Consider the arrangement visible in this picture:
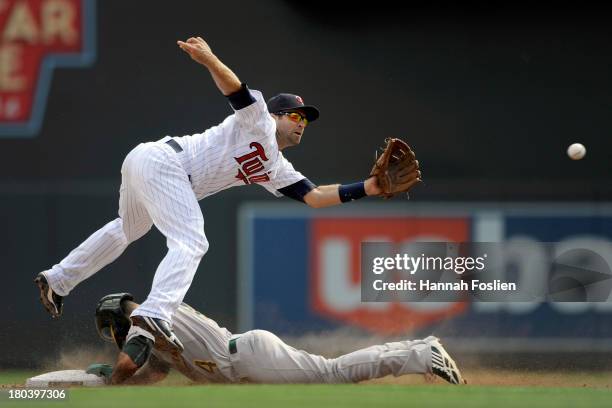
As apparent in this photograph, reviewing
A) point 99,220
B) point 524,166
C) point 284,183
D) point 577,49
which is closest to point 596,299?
point 524,166

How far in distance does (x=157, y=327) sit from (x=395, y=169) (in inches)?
59.8

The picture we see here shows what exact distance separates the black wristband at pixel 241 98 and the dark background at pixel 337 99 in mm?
2349

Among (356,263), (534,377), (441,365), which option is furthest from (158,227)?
(534,377)

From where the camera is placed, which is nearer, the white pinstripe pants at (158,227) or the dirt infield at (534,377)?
the white pinstripe pants at (158,227)

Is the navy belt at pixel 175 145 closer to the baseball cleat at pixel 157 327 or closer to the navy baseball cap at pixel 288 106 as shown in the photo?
the navy baseball cap at pixel 288 106

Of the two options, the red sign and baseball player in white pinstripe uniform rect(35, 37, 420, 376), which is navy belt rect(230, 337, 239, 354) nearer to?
baseball player in white pinstripe uniform rect(35, 37, 420, 376)

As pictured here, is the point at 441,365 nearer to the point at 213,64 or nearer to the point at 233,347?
the point at 233,347

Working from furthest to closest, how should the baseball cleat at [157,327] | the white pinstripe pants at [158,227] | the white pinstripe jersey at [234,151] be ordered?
the white pinstripe jersey at [234,151]
the white pinstripe pants at [158,227]
the baseball cleat at [157,327]

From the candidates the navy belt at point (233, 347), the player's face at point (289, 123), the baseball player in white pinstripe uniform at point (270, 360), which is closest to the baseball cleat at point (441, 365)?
the baseball player in white pinstripe uniform at point (270, 360)

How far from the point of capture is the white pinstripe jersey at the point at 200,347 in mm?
5434

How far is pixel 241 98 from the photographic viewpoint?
213 inches

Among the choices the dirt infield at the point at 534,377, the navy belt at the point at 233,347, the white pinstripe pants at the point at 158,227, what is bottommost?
the dirt infield at the point at 534,377

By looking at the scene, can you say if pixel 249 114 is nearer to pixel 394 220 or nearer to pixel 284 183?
pixel 284 183

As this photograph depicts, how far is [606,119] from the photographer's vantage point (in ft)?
25.7
